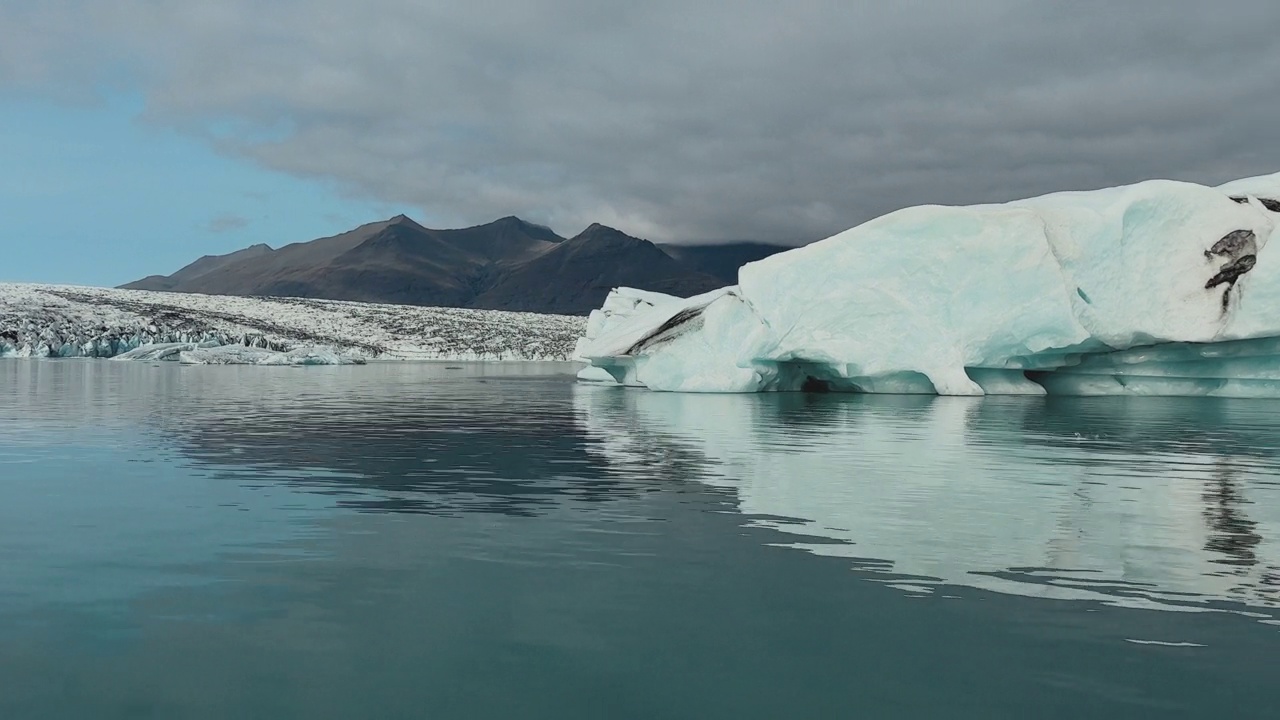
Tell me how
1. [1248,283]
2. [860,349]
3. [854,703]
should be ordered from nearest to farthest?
[854,703] → [1248,283] → [860,349]

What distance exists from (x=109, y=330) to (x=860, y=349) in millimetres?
71667

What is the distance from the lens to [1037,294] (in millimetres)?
27125

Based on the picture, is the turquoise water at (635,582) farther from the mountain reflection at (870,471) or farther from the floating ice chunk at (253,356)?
the floating ice chunk at (253,356)

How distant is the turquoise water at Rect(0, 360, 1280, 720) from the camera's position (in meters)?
4.77

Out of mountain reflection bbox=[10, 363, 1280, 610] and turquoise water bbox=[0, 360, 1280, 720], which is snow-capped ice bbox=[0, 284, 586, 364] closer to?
mountain reflection bbox=[10, 363, 1280, 610]

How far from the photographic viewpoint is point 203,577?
680cm

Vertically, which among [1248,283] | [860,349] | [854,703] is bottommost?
[854,703]

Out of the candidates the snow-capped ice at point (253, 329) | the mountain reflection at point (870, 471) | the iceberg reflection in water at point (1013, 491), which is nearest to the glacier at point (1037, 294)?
the mountain reflection at point (870, 471)

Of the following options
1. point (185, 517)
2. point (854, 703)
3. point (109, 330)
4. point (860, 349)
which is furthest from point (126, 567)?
point (109, 330)

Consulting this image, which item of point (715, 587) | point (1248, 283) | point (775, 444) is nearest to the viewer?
point (715, 587)

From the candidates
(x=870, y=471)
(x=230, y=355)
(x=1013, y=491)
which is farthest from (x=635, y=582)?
(x=230, y=355)

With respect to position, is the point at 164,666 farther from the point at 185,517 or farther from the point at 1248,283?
the point at 1248,283

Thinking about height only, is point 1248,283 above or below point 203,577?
above

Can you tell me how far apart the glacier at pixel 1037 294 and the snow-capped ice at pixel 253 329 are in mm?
47108
